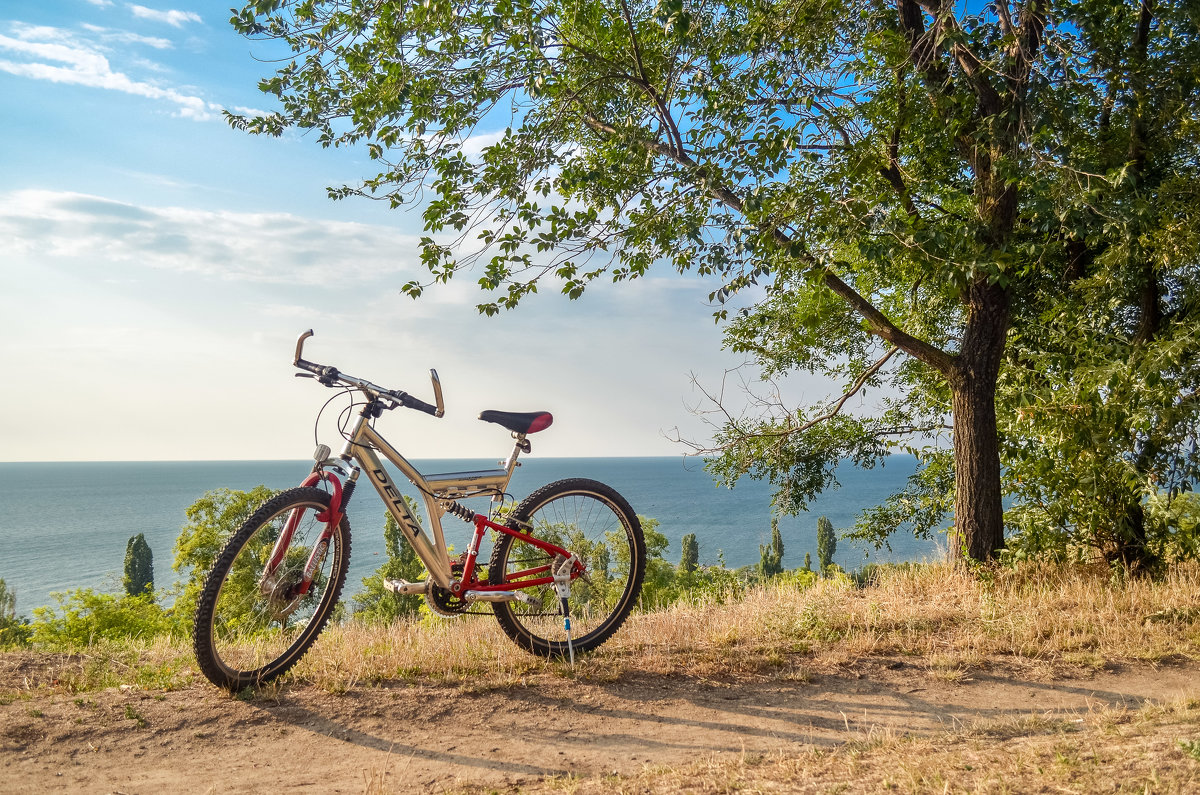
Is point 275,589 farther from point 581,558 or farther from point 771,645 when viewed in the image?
point 771,645

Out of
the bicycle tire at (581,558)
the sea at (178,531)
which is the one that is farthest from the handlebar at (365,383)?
the sea at (178,531)

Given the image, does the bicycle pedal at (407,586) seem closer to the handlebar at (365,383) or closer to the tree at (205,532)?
the handlebar at (365,383)

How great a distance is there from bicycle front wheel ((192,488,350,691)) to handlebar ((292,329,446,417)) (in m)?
0.63

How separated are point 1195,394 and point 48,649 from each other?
9.62m

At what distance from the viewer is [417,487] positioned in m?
4.41

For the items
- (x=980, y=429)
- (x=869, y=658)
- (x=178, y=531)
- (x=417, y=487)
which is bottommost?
(x=178, y=531)

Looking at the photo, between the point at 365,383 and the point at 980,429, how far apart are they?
6678mm

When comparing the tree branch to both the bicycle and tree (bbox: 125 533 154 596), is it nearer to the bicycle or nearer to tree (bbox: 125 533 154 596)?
the bicycle

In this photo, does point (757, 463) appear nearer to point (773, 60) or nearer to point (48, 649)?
point (773, 60)

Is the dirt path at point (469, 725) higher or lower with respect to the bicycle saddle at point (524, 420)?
lower

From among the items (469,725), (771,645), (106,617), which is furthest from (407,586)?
(106,617)

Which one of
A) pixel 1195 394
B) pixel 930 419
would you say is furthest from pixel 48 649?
pixel 930 419

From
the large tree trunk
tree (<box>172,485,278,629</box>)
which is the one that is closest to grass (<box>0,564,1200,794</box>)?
the large tree trunk

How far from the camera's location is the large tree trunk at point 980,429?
8.06m
